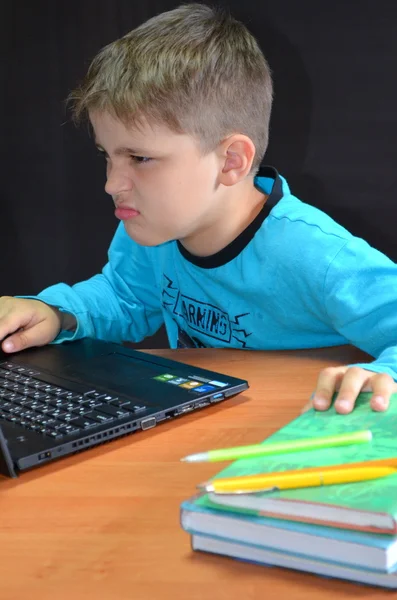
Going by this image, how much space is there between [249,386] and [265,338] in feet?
1.03

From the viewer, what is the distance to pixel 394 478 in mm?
526

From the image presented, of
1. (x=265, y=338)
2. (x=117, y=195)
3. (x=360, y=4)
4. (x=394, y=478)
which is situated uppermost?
(x=360, y=4)

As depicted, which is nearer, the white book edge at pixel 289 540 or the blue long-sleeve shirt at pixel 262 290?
the white book edge at pixel 289 540

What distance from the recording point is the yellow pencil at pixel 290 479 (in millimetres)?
518

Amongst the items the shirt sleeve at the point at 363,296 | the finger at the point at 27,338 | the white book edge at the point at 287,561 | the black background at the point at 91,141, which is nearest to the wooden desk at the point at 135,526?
the white book edge at the point at 287,561

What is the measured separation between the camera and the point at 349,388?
0.73m

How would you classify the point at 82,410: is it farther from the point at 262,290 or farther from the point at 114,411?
the point at 262,290

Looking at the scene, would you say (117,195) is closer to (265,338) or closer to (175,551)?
(265,338)

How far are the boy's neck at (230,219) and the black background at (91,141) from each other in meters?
0.31

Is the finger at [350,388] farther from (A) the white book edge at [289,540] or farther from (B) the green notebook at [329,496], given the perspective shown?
(A) the white book edge at [289,540]

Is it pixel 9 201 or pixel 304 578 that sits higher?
pixel 9 201

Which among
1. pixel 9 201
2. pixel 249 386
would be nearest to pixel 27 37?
pixel 9 201

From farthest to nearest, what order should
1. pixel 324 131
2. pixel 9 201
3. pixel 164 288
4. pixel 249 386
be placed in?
pixel 9 201, pixel 324 131, pixel 164 288, pixel 249 386

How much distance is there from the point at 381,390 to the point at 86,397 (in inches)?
11.6
